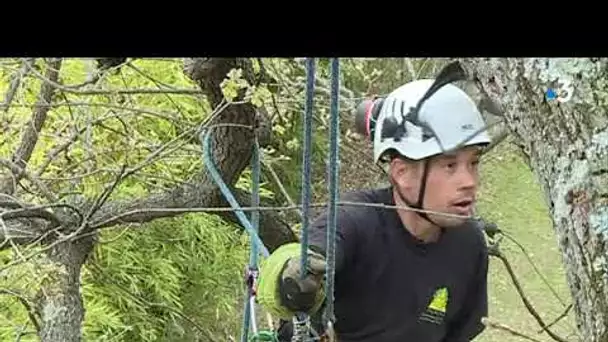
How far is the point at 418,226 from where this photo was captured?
72.7 inches

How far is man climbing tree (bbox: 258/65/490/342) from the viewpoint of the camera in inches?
69.3

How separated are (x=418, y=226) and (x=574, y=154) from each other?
0.91m

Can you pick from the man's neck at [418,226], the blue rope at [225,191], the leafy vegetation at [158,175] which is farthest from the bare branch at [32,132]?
the man's neck at [418,226]

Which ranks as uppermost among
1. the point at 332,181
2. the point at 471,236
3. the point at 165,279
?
the point at 332,181

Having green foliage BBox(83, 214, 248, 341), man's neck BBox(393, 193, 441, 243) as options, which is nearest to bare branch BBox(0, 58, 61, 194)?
green foliage BBox(83, 214, 248, 341)

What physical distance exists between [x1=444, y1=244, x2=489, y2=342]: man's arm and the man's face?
0.14 metres

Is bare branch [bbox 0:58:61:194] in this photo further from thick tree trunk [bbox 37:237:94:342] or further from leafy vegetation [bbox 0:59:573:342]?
thick tree trunk [bbox 37:237:94:342]

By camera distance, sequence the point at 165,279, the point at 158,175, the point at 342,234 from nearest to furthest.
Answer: the point at 342,234 < the point at 158,175 < the point at 165,279

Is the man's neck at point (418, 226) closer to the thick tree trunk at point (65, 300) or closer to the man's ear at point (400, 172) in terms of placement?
the man's ear at point (400, 172)

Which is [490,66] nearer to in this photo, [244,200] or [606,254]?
[606,254]

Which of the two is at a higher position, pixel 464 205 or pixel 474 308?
pixel 464 205

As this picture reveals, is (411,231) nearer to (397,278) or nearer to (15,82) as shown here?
(397,278)

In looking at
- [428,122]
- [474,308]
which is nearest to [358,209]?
[428,122]
